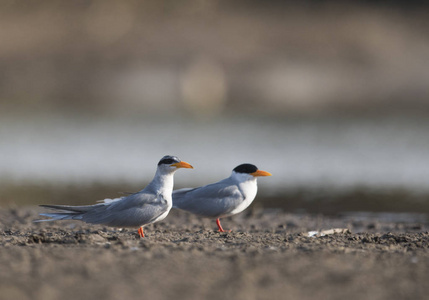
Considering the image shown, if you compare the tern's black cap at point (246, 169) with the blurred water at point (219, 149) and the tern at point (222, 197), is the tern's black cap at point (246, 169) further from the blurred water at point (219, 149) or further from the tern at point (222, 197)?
the blurred water at point (219, 149)

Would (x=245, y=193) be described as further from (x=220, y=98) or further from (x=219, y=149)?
(x=220, y=98)

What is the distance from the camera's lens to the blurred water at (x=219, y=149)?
15.7m

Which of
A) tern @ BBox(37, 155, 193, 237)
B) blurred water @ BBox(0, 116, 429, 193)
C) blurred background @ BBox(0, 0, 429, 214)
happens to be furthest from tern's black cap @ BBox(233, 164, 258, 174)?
blurred water @ BBox(0, 116, 429, 193)

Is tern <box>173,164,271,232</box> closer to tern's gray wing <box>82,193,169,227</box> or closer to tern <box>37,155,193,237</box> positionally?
tern <box>37,155,193,237</box>

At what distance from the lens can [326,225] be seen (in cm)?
1032

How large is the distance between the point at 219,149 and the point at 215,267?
14.3 m

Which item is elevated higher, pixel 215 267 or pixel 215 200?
pixel 215 200

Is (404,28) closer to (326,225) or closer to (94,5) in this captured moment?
(94,5)

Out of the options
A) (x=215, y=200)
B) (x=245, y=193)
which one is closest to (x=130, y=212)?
(x=215, y=200)

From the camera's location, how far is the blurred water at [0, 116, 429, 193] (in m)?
15.7

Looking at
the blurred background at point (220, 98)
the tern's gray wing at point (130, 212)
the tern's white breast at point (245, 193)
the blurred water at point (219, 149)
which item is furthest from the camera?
the blurred water at point (219, 149)

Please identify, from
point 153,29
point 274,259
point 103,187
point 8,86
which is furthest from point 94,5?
point 274,259

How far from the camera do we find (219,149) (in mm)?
19625

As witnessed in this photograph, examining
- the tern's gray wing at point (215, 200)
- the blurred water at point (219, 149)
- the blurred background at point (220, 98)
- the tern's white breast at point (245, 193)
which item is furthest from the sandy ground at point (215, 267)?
the blurred water at point (219, 149)
